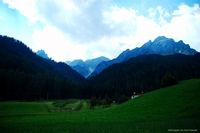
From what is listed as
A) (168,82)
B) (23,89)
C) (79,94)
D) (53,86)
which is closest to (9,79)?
(23,89)

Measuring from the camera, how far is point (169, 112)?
4153 centimetres

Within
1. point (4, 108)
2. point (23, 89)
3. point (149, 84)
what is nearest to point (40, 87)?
point (23, 89)

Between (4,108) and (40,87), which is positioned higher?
(40,87)

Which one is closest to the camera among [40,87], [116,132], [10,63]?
[116,132]

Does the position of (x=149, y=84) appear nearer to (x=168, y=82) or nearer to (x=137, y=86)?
(x=137, y=86)

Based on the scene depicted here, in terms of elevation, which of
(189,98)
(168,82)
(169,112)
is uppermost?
(168,82)

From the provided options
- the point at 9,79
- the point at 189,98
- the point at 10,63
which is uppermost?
the point at 10,63

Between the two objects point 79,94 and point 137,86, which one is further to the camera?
point 137,86

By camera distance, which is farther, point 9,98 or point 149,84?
point 149,84

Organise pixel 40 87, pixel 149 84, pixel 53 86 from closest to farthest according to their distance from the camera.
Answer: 1. pixel 40 87
2. pixel 53 86
3. pixel 149 84

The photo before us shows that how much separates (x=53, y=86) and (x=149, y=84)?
126294 millimetres

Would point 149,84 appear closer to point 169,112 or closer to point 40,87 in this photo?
point 40,87

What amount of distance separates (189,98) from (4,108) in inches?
2659

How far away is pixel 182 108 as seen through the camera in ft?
137
